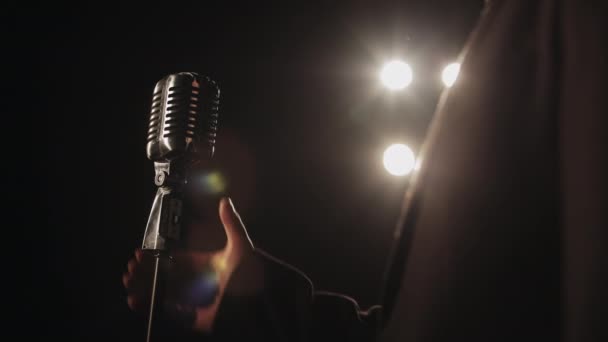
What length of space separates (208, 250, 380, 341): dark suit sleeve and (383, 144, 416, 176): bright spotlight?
58.4 inches

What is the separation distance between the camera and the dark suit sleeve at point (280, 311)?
29.4 inches

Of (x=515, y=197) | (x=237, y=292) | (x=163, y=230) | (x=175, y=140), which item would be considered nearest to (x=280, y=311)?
(x=237, y=292)

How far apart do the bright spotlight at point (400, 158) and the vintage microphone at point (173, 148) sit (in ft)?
5.33

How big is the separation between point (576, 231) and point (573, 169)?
0.20ft

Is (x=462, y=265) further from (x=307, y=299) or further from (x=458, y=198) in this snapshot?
(x=307, y=299)

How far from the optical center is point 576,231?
408 mm

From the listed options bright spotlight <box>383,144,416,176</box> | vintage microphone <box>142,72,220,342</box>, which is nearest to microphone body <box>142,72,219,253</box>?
vintage microphone <box>142,72,220,342</box>

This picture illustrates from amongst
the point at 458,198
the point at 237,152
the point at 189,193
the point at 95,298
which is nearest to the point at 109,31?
the point at 237,152

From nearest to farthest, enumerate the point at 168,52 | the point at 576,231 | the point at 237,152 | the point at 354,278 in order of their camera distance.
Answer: the point at 576,231, the point at 168,52, the point at 237,152, the point at 354,278

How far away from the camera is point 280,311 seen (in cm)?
80

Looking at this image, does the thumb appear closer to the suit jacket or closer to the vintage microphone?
the vintage microphone

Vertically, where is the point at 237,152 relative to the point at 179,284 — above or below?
above

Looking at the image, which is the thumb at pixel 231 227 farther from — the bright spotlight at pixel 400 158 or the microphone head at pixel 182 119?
the bright spotlight at pixel 400 158

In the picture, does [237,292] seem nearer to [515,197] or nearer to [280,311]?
[280,311]
